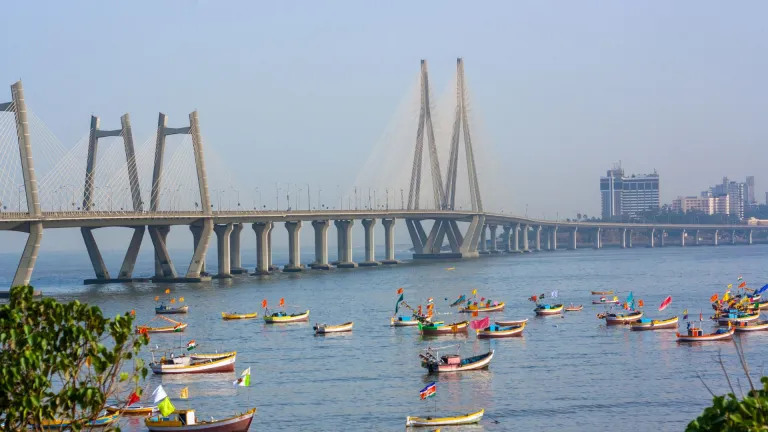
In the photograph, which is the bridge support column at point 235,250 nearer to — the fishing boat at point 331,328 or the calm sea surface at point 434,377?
the calm sea surface at point 434,377

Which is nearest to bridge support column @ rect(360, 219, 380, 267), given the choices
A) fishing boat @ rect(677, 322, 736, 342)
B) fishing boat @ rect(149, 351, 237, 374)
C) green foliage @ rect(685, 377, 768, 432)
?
fishing boat @ rect(677, 322, 736, 342)

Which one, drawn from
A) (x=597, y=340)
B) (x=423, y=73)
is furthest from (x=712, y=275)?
(x=597, y=340)

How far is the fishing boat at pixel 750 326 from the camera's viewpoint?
6357cm

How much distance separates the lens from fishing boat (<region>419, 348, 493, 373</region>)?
1954 inches

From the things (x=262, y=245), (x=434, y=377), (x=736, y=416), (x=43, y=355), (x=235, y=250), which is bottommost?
(x=434, y=377)

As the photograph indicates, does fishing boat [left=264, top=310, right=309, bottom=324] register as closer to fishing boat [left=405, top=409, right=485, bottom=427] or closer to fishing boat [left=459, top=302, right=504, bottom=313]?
fishing boat [left=459, top=302, right=504, bottom=313]

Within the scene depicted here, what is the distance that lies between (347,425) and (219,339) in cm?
2741

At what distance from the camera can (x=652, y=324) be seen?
2594 inches

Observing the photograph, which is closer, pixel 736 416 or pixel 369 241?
pixel 736 416

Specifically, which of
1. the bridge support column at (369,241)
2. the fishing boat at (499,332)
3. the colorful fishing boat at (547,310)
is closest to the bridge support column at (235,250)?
the bridge support column at (369,241)

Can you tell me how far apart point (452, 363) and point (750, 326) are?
22653 millimetres

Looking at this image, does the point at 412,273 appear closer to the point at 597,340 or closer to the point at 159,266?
the point at 159,266

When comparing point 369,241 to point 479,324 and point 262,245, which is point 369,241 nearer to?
point 262,245

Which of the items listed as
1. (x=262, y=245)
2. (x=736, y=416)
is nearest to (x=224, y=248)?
(x=262, y=245)
